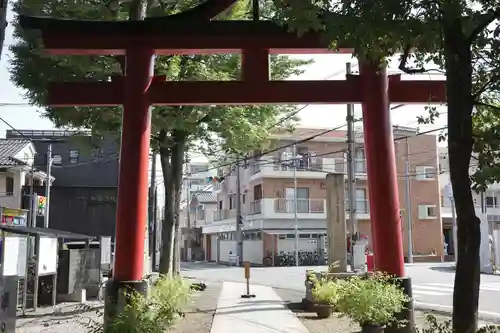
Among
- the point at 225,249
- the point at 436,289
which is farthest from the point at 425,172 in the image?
the point at 436,289

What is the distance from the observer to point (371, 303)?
8.01 metres

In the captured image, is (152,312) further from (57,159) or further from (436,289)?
(57,159)

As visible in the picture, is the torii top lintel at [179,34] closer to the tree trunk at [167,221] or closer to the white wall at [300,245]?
the tree trunk at [167,221]

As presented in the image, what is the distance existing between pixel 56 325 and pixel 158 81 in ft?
18.1

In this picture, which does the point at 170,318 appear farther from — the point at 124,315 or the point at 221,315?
the point at 221,315

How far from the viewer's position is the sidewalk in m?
10.6

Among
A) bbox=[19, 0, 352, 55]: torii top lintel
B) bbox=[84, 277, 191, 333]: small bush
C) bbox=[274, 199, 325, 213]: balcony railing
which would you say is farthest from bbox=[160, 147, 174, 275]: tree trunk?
bbox=[274, 199, 325, 213]: balcony railing

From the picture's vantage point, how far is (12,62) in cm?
1164

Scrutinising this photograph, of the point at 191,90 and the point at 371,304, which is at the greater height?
the point at 191,90

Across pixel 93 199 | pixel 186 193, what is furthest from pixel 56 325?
pixel 186 193

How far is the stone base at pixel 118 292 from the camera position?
8848mm

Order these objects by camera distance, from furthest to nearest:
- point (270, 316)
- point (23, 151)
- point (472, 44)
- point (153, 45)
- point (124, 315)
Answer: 1. point (23, 151)
2. point (270, 316)
3. point (153, 45)
4. point (124, 315)
5. point (472, 44)

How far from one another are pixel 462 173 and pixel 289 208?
3850 cm

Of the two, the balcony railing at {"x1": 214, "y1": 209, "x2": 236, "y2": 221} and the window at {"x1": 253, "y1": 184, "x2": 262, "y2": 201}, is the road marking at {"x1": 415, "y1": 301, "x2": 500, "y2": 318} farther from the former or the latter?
the balcony railing at {"x1": 214, "y1": 209, "x2": 236, "y2": 221}
